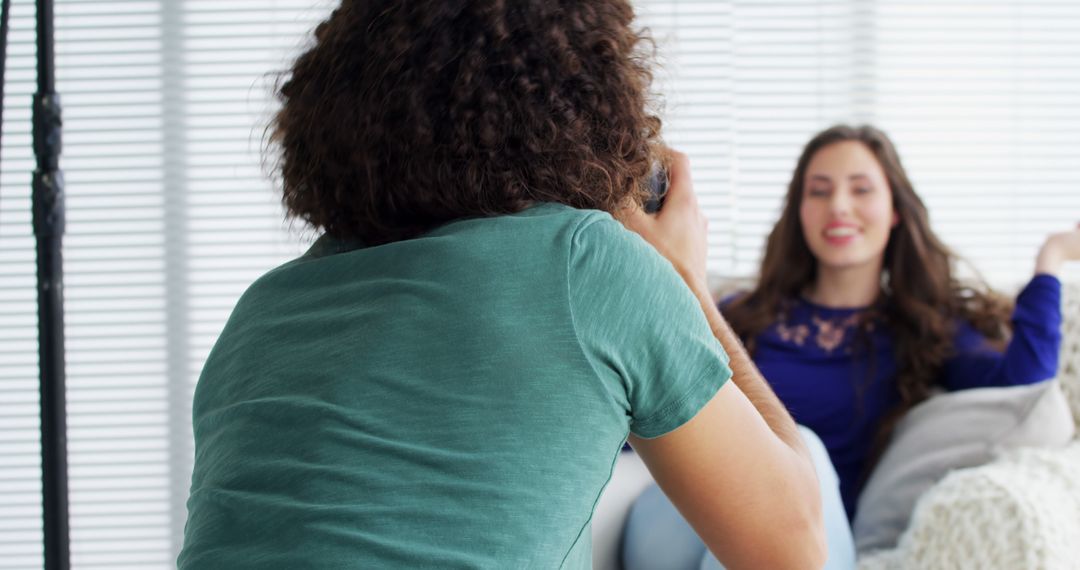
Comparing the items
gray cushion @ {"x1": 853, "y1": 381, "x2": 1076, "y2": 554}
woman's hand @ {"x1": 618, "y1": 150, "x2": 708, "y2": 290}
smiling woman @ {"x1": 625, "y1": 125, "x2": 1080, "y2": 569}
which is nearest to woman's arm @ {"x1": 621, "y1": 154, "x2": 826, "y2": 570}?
woman's hand @ {"x1": 618, "y1": 150, "x2": 708, "y2": 290}

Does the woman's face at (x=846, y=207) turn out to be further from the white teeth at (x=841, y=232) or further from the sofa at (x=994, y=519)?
the sofa at (x=994, y=519)

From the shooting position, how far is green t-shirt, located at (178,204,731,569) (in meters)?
0.72

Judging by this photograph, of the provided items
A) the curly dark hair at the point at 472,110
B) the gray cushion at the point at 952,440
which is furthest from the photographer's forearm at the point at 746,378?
the gray cushion at the point at 952,440

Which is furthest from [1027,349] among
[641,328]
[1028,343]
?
[641,328]

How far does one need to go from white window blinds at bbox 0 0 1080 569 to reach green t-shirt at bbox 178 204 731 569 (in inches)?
85.9

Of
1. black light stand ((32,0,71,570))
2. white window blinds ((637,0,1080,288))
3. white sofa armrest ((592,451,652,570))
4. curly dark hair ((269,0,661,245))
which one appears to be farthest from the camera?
white window blinds ((637,0,1080,288))

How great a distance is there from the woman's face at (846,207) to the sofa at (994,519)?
22.3 inches

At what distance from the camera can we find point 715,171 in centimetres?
288

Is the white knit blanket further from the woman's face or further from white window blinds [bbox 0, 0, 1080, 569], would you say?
white window blinds [bbox 0, 0, 1080, 569]

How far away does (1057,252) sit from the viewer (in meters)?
2.21

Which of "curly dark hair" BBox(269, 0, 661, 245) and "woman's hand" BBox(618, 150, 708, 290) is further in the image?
"woman's hand" BBox(618, 150, 708, 290)

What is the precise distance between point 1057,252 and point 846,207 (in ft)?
1.48

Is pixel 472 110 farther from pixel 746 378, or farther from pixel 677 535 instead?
pixel 677 535

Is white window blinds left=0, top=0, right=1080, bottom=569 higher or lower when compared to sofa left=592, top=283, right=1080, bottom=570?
higher
